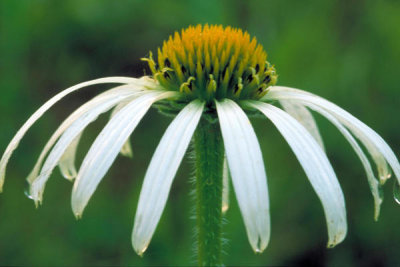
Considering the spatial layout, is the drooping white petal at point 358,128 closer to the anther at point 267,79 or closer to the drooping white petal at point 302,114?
the anther at point 267,79

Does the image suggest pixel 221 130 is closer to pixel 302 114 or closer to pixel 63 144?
pixel 63 144

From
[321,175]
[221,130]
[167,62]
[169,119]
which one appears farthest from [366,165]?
[169,119]

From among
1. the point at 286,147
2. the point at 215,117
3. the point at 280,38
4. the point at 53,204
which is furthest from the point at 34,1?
the point at 215,117

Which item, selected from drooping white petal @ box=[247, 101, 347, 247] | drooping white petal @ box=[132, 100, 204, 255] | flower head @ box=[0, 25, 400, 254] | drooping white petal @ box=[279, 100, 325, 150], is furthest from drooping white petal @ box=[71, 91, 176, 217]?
drooping white petal @ box=[279, 100, 325, 150]

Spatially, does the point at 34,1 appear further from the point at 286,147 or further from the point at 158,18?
the point at 286,147

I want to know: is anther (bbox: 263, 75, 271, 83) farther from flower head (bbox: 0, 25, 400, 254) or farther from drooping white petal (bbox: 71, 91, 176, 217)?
drooping white petal (bbox: 71, 91, 176, 217)

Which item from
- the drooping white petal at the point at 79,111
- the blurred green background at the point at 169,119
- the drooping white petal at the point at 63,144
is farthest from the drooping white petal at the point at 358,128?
the blurred green background at the point at 169,119
